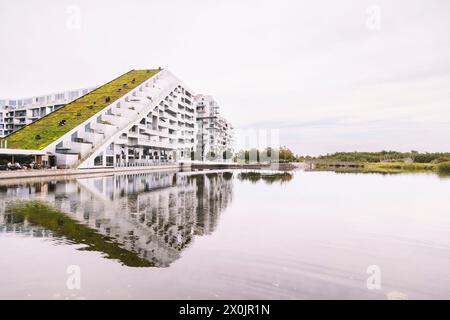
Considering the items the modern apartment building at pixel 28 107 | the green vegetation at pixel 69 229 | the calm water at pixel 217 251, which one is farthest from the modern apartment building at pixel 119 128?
the calm water at pixel 217 251

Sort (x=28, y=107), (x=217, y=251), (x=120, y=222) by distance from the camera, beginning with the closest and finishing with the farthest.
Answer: (x=217, y=251) < (x=120, y=222) < (x=28, y=107)

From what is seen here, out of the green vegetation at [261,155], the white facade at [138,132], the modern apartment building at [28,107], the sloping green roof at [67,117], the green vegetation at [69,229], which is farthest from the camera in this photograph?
the green vegetation at [261,155]

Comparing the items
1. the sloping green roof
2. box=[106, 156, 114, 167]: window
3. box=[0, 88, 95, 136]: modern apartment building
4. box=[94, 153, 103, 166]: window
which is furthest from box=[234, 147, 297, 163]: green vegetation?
box=[94, 153, 103, 166]: window

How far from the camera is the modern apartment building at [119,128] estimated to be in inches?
2616

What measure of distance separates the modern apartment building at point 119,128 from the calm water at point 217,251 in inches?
1700

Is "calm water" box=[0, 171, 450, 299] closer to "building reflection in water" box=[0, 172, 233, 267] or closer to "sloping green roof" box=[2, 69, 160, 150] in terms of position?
"building reflection in water" box=[0, 172, 233, 267]

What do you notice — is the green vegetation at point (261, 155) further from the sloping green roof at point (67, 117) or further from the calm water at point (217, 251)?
Answer: the calm water at point (217, 251)

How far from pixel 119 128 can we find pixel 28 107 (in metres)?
63.8

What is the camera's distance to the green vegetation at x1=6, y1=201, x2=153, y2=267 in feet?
41.1

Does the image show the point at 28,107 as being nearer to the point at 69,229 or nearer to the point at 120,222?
the point at 120,222

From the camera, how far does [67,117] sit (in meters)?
81.2

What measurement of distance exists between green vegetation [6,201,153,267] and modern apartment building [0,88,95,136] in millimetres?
102265

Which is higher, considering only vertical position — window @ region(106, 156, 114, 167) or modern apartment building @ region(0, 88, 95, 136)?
modern apartment building @ region(0, 88, 95, 136)

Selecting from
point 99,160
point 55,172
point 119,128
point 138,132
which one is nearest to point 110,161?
point 99,160
